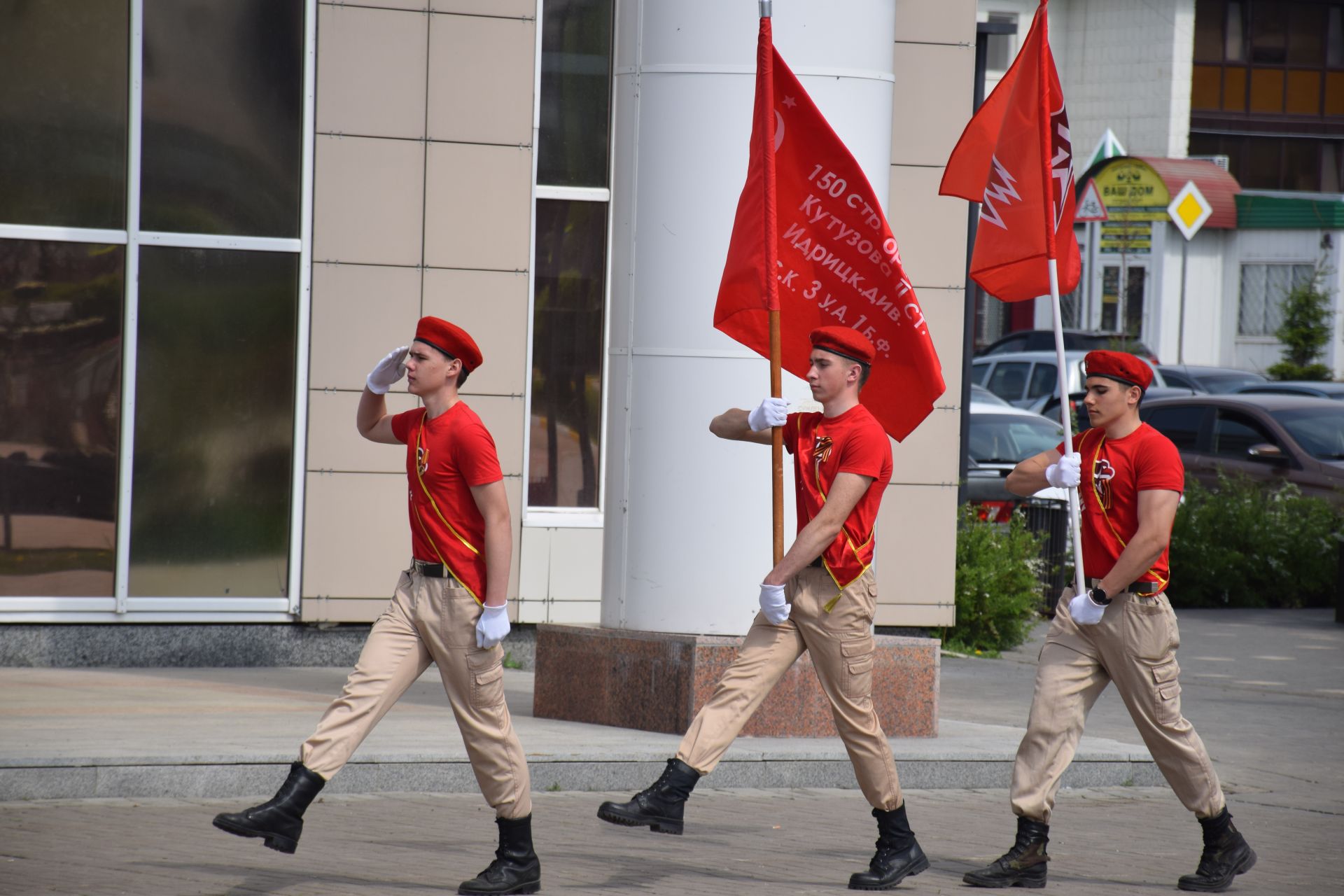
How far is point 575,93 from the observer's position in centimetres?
1218

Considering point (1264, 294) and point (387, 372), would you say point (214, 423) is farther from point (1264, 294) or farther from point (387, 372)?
point (1264, 294)

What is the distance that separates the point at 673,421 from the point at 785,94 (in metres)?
2.05

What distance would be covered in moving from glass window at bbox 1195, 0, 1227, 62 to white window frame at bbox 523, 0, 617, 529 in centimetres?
4006

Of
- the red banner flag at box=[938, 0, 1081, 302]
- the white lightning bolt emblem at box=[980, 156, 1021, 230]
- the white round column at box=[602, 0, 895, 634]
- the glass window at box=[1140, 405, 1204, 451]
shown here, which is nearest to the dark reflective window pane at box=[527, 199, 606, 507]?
the white round column at box=[602, 0, 895, 634]

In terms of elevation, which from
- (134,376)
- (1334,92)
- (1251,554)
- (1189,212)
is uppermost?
(1334,92)

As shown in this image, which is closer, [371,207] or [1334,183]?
[371,207]

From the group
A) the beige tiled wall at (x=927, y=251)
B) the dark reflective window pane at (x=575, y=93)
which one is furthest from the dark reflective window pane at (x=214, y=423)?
the beige tiled wall at (x=927, y=251)

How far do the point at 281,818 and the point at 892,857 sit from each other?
208cm

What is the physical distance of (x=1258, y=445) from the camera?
19.6 metres

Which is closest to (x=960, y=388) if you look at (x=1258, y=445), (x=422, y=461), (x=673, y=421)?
(x=673, y=421)

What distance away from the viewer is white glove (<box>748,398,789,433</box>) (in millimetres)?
6785

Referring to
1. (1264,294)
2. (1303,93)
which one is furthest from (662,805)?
(1303,93)

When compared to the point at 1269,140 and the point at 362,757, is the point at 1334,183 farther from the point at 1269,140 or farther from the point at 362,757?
the point at 362,757

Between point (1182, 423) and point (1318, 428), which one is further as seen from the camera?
point (1182, 423)
